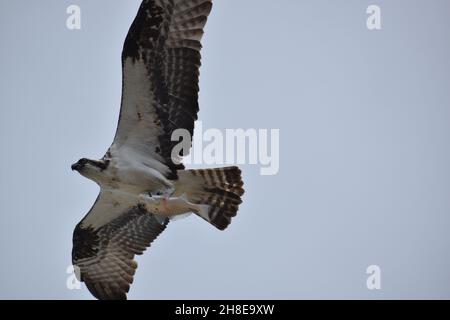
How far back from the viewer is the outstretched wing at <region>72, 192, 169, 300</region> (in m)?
11.1

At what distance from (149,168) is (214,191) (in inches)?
30.6

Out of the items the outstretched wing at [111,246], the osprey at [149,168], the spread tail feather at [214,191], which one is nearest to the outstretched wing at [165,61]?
the osprey at [149,168]

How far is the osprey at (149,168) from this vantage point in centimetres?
986

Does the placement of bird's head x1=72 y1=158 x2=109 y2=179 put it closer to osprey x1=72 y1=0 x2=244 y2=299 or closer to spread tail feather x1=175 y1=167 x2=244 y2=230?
osprey x1=72 y1=0 x2=244 y2=299

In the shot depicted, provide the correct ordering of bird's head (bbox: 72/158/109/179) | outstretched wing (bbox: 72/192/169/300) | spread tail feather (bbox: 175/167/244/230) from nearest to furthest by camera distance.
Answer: bird's head (bbox: 72/158/109/179), spread tail feather (bbox: 175/167/244/230), outstretched wing (bbox: 72/192/169/300)

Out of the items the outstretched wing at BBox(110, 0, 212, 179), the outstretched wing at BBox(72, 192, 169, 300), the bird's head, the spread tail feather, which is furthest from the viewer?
the outstretched wing at BBox(72, 192, 169, 300)

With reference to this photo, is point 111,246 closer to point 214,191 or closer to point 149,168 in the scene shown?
point 149,168

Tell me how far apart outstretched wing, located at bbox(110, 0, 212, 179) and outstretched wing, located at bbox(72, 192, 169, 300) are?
1565mm

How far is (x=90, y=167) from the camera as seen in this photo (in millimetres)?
10000

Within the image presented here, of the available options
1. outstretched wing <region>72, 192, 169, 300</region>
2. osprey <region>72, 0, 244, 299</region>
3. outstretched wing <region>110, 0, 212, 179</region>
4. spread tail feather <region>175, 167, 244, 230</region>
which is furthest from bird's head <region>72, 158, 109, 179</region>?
outstretched wing <region>72, 192, 169, 300</region>

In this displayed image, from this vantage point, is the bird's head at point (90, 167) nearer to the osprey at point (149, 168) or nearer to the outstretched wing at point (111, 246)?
the osprey at point (149, 168)
